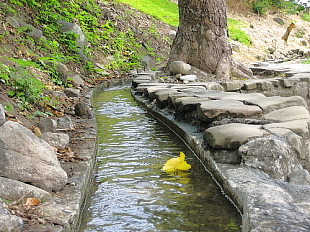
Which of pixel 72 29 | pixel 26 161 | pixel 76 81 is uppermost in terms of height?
pixel 72 29

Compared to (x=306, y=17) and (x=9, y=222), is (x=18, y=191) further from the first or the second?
(x=306, y=17)

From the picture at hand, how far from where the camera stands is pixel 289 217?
2.11 m

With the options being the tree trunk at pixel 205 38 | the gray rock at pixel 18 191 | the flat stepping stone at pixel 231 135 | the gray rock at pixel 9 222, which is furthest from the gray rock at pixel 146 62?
the gray rock at pixel 9 222

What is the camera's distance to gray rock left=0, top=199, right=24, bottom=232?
2002 millimetres

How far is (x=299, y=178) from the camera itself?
9.41ft

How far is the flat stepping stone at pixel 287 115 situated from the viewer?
148 inches

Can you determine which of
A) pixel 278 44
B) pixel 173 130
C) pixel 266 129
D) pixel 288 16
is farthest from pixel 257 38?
pixel 266 129

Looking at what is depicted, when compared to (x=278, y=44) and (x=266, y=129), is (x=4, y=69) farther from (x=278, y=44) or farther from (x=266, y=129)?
(x=278, y=44)

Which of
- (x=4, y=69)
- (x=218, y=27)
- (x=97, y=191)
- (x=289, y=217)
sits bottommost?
(x=97, y=191)

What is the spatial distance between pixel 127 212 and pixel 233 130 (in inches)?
46.0

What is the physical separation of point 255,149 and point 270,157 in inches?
4.6

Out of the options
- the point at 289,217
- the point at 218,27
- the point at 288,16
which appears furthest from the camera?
the point at 288,16

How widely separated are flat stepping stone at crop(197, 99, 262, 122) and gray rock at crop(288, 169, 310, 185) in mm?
1153

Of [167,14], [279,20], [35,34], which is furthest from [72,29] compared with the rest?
[279,20]
